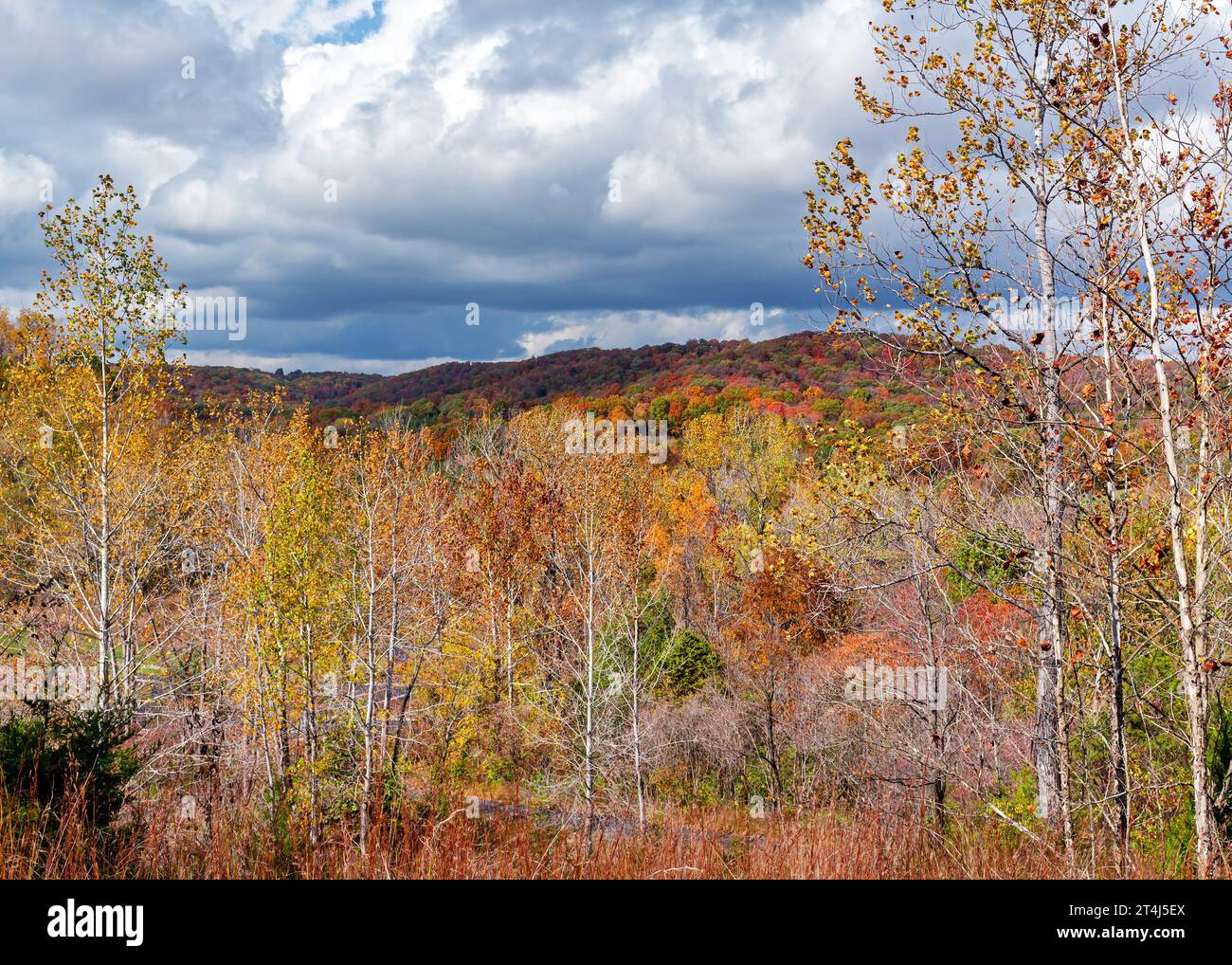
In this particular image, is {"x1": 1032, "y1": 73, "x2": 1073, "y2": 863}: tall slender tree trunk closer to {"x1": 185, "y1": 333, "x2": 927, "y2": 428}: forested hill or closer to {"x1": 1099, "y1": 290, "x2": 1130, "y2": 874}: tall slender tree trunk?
{"x1": 1099, "y1": 290, "x2": 1130, "y2": 874}: tall slender tree trunk

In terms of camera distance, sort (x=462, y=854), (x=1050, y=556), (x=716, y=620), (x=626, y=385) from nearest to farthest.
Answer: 1. (x=462, y=854)
2. (x=1050, y=556)
3. (x=716, y=620)
4. (x=626, y=385)

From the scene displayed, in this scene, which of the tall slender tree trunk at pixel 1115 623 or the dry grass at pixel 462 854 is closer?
the dry grass at pixel 462 854

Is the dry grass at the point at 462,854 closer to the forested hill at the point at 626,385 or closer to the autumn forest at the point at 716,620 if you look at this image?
the autumn forest at the point at 716,620

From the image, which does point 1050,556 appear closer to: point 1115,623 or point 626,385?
point 1115,623

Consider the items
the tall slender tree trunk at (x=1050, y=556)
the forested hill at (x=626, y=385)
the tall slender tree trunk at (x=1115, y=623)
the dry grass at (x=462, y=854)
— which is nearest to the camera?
the dry grass at (x=462, y=854)

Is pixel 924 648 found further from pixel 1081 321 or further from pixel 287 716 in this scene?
→ pixel 287 716

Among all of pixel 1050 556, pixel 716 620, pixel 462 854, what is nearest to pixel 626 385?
pixel 716 620

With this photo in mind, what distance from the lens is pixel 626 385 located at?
4122 inches

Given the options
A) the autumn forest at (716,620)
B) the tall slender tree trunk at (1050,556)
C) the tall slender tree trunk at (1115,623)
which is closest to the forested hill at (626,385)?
the autumn forest at (716,620)

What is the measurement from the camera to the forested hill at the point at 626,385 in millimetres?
73062

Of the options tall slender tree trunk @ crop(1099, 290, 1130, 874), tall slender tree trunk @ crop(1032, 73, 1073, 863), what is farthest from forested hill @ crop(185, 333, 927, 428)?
tall slender tree trunk @ crop(1099, 290, 1130, 874)

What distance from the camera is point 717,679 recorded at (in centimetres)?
2338

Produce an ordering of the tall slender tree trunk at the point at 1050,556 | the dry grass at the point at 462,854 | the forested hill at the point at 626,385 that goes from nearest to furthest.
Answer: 1. the dry grass at the point at 462,854
2. the tall slender tree trunk at the point at 1050,556
3. the forested hill at the point at 626,385

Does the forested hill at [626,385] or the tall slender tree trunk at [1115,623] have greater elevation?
the forested hill at [626,385]
